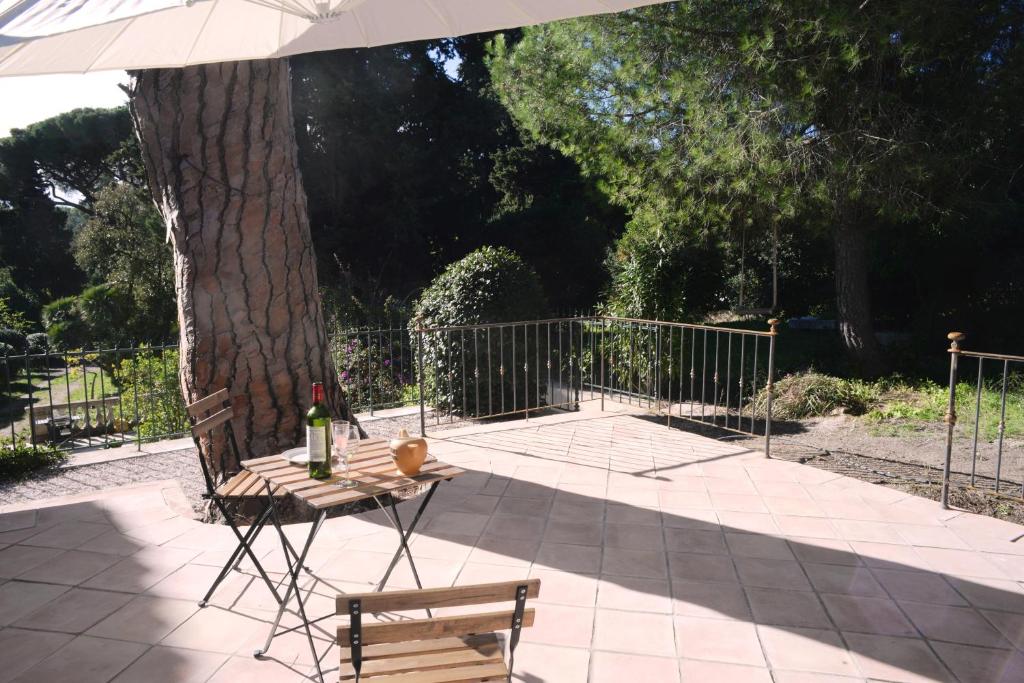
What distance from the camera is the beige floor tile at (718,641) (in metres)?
2.58

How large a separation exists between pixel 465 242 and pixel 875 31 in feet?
38.3

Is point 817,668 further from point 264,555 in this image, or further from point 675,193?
point 675,193

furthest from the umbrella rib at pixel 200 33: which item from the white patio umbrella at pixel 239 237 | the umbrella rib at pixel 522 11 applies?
the umbrella rib at pixel 522 11

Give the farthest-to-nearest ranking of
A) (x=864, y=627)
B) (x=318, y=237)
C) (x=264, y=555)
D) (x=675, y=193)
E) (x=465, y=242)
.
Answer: (x=465, y=242) → (x=318, y=237) → (x=675, y=193) → (x=264, y=555) → (x=864, y=627)

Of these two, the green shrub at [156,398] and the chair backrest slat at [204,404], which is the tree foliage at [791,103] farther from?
the chair backrest slat at [204,404]

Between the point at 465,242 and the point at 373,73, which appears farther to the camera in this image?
the point at 465,242

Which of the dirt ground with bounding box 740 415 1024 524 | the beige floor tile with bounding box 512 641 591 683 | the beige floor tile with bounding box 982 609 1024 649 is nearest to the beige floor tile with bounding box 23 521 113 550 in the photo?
the beige floor tile with bounding box 512 641 591 683

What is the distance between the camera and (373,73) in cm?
1576

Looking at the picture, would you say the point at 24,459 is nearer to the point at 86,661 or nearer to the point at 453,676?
the point at 86,661

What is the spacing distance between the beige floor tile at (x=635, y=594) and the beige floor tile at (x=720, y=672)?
382 millimetres

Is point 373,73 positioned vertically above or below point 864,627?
above

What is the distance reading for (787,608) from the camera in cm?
294

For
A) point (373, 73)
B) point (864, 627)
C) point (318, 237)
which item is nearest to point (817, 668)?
point (864, 627)

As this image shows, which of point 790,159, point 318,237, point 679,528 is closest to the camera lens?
point 679,528
